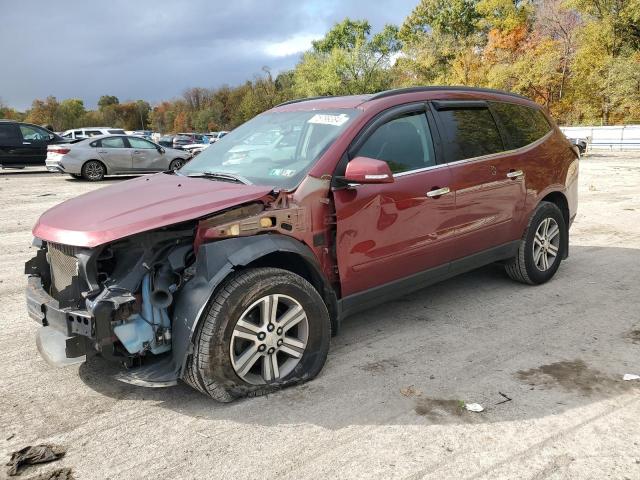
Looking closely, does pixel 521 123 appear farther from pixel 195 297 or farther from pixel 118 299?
pixel 118 299

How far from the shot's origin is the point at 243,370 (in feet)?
10.1

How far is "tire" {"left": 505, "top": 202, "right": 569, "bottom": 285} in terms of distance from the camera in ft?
16.7

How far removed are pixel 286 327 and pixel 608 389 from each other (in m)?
1.98

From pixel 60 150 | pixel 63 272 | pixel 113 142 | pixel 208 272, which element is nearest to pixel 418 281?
pixel 208 272

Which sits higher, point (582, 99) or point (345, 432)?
point (582, 99)

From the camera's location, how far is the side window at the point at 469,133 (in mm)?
4309

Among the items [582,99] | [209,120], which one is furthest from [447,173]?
A: [209,120]

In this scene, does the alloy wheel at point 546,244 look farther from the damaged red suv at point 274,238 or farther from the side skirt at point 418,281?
the damaged red suv at point 274,238

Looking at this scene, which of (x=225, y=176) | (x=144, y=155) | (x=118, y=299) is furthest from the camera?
(x=144, y=155)

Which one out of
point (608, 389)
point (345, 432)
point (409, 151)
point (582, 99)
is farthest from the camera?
point (582, 99)

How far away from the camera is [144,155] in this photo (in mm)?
16688

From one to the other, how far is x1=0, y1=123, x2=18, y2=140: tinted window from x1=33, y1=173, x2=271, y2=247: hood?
17.4m

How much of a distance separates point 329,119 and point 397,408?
6.72 feet

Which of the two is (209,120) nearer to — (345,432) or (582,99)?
(582,99)
